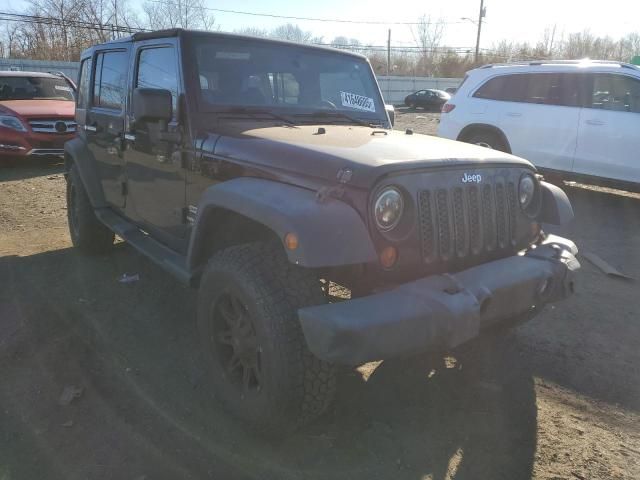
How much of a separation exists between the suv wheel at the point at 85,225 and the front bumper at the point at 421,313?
3.66 metres

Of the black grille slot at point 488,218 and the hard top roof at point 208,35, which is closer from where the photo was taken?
the black grille slot at point 488,218

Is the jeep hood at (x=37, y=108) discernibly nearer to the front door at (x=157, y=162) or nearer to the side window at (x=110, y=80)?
the side window at (x=110, y=80)

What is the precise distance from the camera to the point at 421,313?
2189 millimetres

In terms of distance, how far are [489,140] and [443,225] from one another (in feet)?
20.9

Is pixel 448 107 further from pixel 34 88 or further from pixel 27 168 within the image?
pixel 34 88

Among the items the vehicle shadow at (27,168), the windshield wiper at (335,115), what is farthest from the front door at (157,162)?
the vehicle shadow at (27,168)

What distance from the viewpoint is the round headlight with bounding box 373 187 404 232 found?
2.45m

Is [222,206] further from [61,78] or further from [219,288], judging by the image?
[61,78]

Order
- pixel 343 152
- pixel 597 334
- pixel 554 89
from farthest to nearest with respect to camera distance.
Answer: pixel 554 89
pixel 597 334
pixel 343 152

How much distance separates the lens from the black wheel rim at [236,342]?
8.68 feet

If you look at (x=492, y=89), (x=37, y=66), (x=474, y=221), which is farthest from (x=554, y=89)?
(x=37, y=66)

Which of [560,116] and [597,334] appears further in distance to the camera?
[560,116]

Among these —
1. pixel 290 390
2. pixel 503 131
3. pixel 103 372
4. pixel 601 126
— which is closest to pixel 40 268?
pixel 103 372

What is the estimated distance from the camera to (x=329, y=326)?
2.08 m
